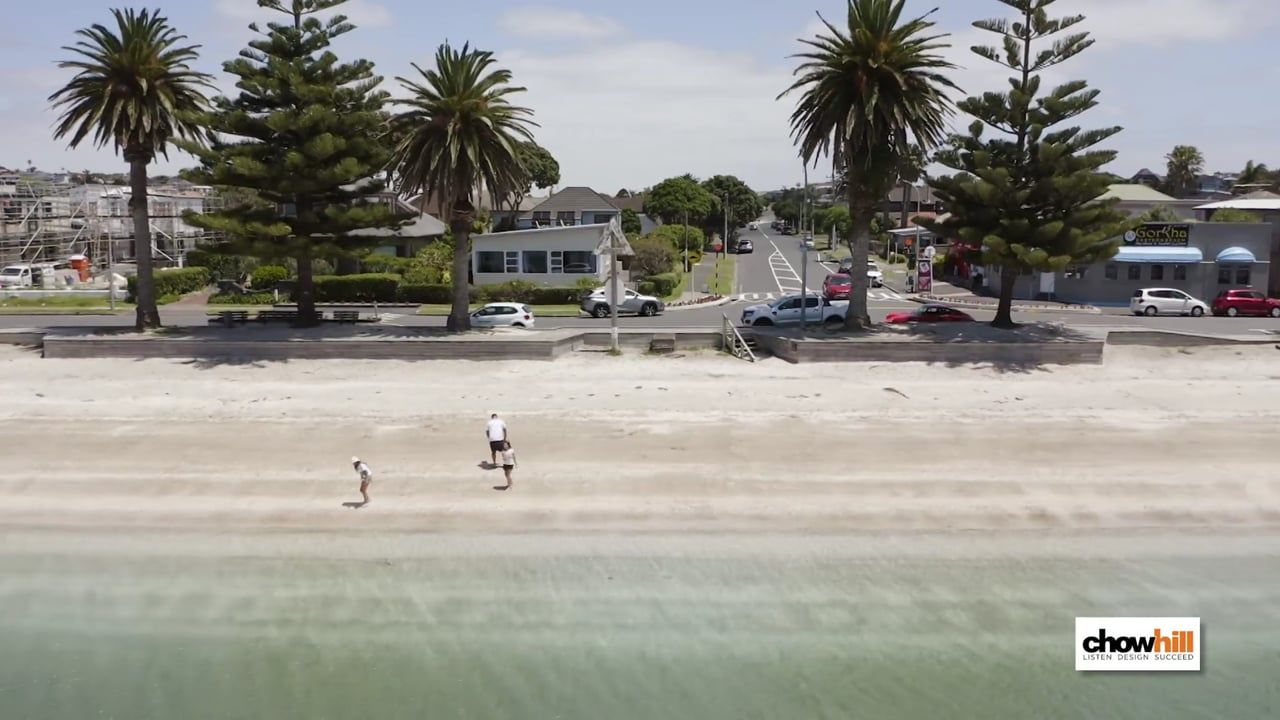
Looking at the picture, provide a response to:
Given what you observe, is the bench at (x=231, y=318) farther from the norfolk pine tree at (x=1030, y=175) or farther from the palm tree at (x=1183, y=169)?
the palm tree at (x=1183, y=169)

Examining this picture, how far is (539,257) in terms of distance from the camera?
56.4 meters

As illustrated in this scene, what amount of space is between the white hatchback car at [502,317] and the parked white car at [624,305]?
8.96 meters

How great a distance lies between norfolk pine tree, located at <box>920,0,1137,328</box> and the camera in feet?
95.2

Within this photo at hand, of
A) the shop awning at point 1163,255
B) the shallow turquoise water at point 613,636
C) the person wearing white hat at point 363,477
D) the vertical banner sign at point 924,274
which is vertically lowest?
the shallow turquoise water at point 613,636

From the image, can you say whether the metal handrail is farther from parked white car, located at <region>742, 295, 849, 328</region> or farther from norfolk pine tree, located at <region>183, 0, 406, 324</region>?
norfolk pine tree, located at <region>183, 0, 406, 324</region>

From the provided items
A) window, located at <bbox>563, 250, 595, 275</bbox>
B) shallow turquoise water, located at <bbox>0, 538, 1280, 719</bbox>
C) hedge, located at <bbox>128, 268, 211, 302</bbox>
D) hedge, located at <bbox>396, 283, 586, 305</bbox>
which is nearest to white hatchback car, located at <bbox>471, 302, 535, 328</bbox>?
hedge, located at <bbox>396, 283, 586, 305</bbox>

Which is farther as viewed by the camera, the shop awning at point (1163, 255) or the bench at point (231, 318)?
the shop awning at point (1163, 255)

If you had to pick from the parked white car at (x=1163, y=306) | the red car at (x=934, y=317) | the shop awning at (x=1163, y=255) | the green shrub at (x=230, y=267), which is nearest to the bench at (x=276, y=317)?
the red car at (x=934, y=317)

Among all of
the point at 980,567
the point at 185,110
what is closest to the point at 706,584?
the point at 980,567

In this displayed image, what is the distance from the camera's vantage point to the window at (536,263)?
5638cm

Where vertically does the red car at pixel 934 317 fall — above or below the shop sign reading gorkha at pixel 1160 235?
below

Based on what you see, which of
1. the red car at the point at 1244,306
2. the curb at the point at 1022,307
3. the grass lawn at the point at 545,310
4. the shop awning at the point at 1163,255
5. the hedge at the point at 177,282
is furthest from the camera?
the shop awning at the point at 1163,255

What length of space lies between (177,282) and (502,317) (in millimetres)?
26874

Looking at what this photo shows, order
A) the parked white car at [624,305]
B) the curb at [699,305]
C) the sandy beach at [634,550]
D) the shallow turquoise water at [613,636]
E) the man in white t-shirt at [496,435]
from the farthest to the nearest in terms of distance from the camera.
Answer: the curb at [699,305], the parked white car at [624,305], the man in white t-shirt at [496,435], the sandy beach at [634,550], the shallow turquoise water at [613,636]
